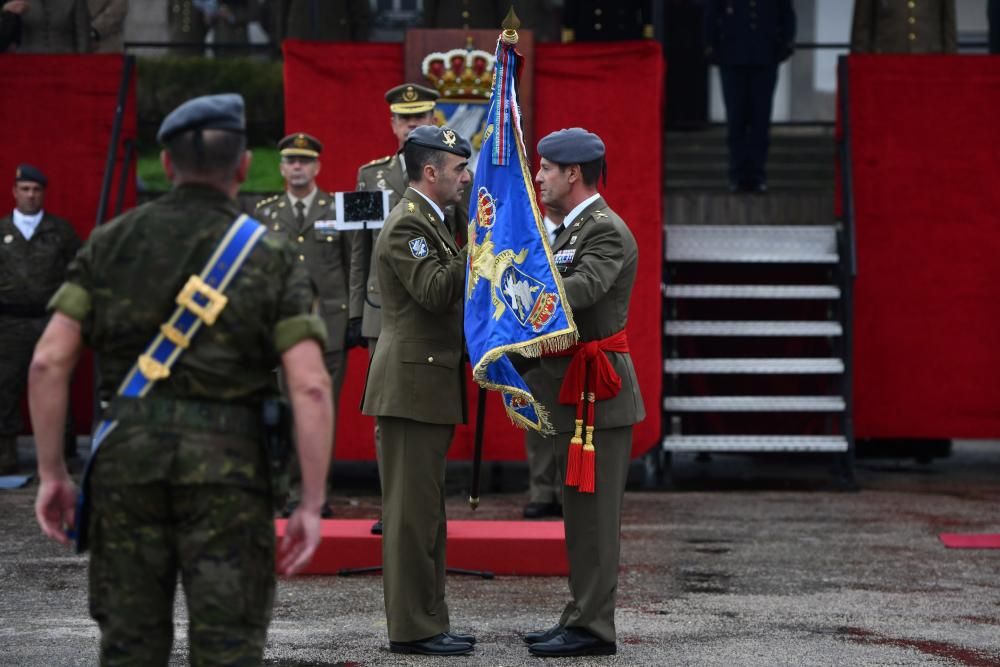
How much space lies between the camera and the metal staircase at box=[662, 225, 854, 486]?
1039cm

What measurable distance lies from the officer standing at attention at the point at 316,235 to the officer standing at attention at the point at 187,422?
532cm

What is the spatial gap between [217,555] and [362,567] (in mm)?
3717

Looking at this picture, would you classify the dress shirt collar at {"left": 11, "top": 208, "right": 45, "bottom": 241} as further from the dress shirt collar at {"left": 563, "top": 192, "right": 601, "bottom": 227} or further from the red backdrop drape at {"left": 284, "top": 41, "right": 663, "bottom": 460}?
the dress shirt collar at {"left": 563, "top": 192, "right": 601, "bottom": 227}

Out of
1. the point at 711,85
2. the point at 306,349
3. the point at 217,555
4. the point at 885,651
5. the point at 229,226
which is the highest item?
the point at 711,85

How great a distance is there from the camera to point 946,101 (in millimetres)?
10547

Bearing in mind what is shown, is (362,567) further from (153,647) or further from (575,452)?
(153,647)

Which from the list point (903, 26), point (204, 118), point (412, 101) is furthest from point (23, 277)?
point (204, 118)

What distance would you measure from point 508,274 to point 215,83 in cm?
945

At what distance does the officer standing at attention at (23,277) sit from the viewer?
10594 mm

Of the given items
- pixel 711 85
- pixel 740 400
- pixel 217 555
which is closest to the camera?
pixel 217 555

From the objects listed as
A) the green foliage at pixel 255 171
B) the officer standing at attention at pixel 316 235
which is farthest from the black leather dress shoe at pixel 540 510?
the green foliage at pixel 255 171

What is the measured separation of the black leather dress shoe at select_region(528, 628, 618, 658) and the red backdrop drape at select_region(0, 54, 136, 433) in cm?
572

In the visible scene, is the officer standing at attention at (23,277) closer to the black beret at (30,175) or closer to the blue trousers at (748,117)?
the black beret at (30,175)

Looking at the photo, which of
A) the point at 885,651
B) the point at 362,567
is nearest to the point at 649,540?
the point at 362,567
